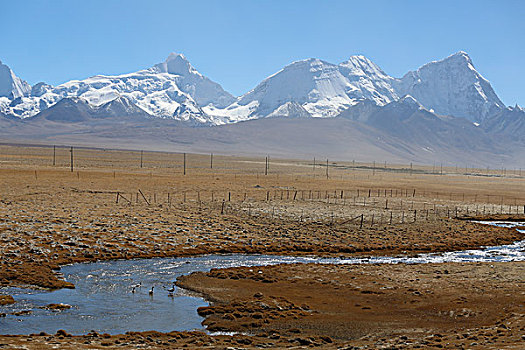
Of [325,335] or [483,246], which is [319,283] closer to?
[325,335]

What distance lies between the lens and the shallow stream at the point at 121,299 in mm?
15875

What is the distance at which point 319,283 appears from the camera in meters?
21.1

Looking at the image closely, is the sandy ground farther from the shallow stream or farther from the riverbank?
the shallow stream

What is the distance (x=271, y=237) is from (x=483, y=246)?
12.2m

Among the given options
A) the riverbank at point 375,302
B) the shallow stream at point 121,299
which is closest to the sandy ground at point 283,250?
the riverbank at point 375,302

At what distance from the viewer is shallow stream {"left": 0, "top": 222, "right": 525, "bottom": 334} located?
15875 millimetres

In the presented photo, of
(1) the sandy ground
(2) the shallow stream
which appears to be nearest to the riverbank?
(1) the sandy ground

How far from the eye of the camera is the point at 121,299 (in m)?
18.6

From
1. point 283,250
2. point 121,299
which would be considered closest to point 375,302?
point 121,299

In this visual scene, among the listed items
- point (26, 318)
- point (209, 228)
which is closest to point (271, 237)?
point (209, 228)

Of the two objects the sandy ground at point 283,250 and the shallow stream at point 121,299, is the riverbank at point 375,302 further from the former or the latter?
the shallow stream at point 121,299

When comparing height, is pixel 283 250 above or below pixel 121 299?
above

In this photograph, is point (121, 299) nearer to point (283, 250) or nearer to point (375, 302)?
point (375, 302)

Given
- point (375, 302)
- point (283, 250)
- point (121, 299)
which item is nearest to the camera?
point (121, 299)
